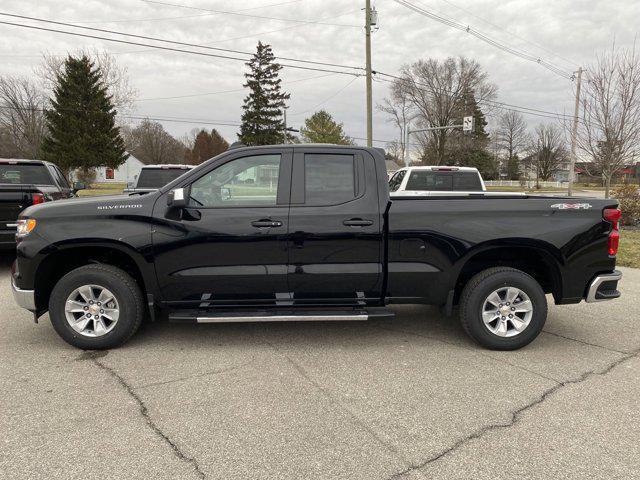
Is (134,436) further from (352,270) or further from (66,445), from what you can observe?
(352,270)

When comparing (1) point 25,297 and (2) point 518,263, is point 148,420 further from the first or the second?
(2) point 518,263

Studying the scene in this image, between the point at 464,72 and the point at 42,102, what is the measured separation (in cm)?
4665

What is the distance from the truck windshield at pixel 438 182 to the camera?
9.66 m

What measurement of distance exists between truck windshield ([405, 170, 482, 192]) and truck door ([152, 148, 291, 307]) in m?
5.96

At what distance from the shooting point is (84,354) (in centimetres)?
414

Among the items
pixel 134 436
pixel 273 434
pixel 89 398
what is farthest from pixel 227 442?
pixel 89 398

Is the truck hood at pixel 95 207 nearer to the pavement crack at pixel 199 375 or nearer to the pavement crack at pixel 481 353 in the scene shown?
the pavement crack at pixel 199 375

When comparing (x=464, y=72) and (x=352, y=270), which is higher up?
(x=464, y=72)

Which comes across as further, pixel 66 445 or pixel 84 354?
pixel 84 354

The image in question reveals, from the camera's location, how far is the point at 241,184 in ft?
13.9

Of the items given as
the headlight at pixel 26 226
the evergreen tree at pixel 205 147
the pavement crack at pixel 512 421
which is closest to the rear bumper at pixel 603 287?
the pavement crack at pixel 512 421

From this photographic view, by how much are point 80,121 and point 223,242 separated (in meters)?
38.9

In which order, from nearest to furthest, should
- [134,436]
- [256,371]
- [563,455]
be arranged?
[563,455]
[134,436]
[256,371]

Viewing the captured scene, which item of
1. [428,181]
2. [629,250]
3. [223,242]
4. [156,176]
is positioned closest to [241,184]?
[223,242]
